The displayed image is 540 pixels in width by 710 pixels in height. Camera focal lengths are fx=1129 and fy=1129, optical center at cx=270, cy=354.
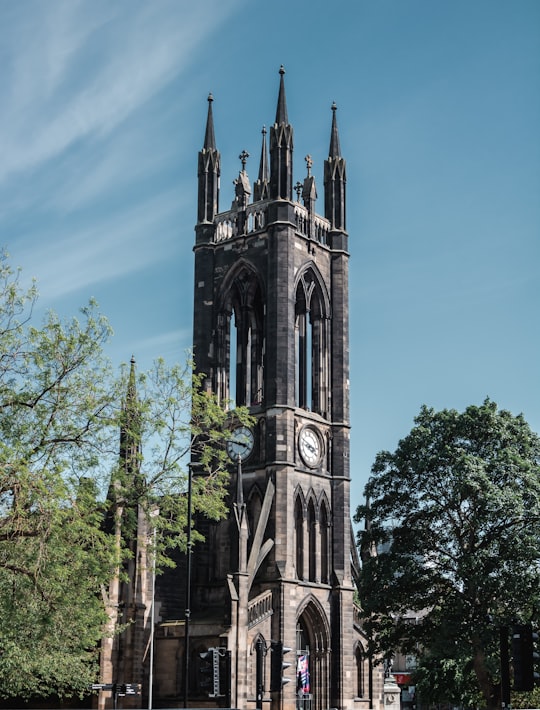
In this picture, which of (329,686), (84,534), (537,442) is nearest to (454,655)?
(537,442)

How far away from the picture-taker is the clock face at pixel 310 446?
5809 cm

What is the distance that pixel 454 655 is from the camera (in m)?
42.1

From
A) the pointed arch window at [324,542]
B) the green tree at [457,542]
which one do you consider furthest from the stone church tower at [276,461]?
the green tree at [457,542]

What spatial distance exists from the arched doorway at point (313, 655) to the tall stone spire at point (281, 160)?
70.3ft

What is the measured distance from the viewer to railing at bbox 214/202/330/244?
61.3 metres

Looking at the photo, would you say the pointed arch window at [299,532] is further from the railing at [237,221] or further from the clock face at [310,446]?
the railing at [237,221]

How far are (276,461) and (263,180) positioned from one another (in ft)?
65.8

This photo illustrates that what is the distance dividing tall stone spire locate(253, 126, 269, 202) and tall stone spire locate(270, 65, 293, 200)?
501cm

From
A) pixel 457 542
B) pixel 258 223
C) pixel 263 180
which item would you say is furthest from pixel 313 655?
pixel 263 180

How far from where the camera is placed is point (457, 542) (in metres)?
45.4

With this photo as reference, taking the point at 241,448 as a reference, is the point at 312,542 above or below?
below

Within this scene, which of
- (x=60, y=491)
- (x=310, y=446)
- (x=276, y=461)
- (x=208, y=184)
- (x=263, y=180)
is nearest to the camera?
(x=60, y=491)

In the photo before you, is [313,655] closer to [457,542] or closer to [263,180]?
[457,542]

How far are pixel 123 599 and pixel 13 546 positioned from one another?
1040 inches
